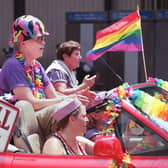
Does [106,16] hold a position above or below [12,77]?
below

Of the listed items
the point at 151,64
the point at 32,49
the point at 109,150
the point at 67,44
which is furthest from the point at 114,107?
the point at 151,64

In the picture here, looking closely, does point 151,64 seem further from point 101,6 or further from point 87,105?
point 87,105

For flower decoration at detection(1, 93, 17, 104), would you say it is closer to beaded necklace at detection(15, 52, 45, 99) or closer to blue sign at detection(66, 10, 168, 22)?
beaded necklace at detection(15, 52, 45, 99)

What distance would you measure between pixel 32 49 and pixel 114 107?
861 millimetres

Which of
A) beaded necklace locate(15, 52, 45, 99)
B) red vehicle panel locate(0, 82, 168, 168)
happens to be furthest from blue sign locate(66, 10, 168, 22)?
red vehicle panel locate(0, 82, 168, 168)

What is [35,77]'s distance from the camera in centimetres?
421

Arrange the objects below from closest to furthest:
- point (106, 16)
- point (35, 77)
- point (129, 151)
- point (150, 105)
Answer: point (129, 151)
point (150, 105)
point (35, 77)
point (106, 16)

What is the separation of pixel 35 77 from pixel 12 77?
0.23 meters

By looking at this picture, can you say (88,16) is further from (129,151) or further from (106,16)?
(129,151)

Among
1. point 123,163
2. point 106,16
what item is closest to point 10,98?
point 123,163

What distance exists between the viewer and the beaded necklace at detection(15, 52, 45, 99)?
162 inches

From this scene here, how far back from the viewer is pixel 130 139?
3629 mm

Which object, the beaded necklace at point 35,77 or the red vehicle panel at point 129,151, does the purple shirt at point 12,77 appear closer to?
the beaded necklace at point 35,77

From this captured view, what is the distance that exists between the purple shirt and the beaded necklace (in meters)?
0.05
